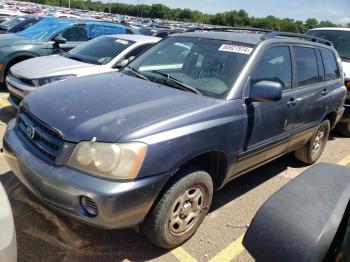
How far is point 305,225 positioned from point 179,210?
1386 millimetres

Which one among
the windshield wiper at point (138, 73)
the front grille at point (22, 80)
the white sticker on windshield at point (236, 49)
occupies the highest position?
the white sticker on windshield at point (236, 49)

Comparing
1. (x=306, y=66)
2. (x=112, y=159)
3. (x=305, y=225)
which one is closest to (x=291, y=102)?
(x=306, y=66)

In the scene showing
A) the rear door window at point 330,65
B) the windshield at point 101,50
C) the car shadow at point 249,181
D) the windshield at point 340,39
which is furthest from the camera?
the windshield at point 340,39

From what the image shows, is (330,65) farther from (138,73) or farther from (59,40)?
(59,40)

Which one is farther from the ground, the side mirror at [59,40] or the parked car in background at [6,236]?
the parked car in background at [6,236]

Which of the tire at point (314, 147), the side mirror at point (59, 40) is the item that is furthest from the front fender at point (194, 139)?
the side mirror at point (59, 40)

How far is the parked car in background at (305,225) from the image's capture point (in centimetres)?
156

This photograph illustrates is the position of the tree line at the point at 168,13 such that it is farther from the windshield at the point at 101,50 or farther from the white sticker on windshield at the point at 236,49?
the white sticker on windshield at the point at 236,49

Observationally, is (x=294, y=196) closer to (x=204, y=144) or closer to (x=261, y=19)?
(x=204, y=144)

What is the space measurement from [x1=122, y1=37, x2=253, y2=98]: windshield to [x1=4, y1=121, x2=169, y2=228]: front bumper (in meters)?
1.16

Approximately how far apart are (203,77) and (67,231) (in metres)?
1.86

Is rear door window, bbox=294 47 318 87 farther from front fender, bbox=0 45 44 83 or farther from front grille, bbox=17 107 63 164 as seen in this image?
front fender, bbox=0 45 44 83

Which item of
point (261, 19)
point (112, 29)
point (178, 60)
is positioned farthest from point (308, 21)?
point (178, 60)

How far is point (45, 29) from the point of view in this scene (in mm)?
8375
